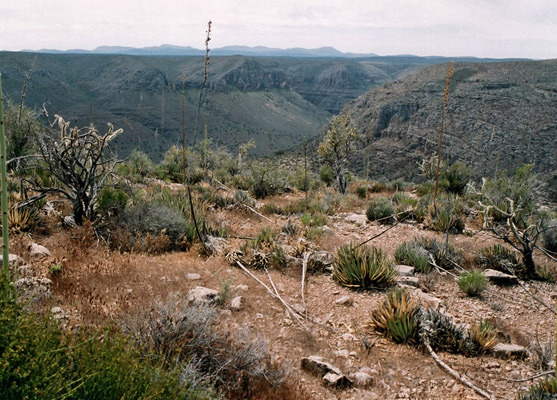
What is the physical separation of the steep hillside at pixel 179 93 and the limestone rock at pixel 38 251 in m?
44.2

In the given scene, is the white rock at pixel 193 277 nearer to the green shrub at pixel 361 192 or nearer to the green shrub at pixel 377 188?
the green shrub at pixel 361 192

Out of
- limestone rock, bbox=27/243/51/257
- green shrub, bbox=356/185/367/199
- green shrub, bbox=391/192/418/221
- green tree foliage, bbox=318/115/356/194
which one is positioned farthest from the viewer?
green tree foliage, bbox=318/115/356/194

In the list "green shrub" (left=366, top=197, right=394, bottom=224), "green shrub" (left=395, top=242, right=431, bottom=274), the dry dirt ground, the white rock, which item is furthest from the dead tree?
"green shrub" (left=366, top=197, right=394, bottom=224)

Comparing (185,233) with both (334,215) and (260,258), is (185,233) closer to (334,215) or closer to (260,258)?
(260,258)

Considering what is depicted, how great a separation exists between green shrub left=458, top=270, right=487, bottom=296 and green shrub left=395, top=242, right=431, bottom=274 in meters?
0.83

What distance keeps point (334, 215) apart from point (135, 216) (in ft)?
18.0

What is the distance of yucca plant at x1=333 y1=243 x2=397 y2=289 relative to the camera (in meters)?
5.95

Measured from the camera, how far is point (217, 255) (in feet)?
21.7

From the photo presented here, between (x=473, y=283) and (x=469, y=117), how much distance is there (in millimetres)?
43796

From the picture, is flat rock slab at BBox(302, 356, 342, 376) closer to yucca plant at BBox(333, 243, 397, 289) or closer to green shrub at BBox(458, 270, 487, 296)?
yucca plant at BBox(333, 243, 397, 289)

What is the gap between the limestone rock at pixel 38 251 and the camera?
16.8ft

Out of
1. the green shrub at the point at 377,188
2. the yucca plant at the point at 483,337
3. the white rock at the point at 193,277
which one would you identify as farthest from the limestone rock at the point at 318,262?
the green shrub at the point at 377,188

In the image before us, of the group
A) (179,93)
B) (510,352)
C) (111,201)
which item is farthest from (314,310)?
(179,93)

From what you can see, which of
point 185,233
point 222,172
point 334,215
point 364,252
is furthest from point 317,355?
point 222,172
